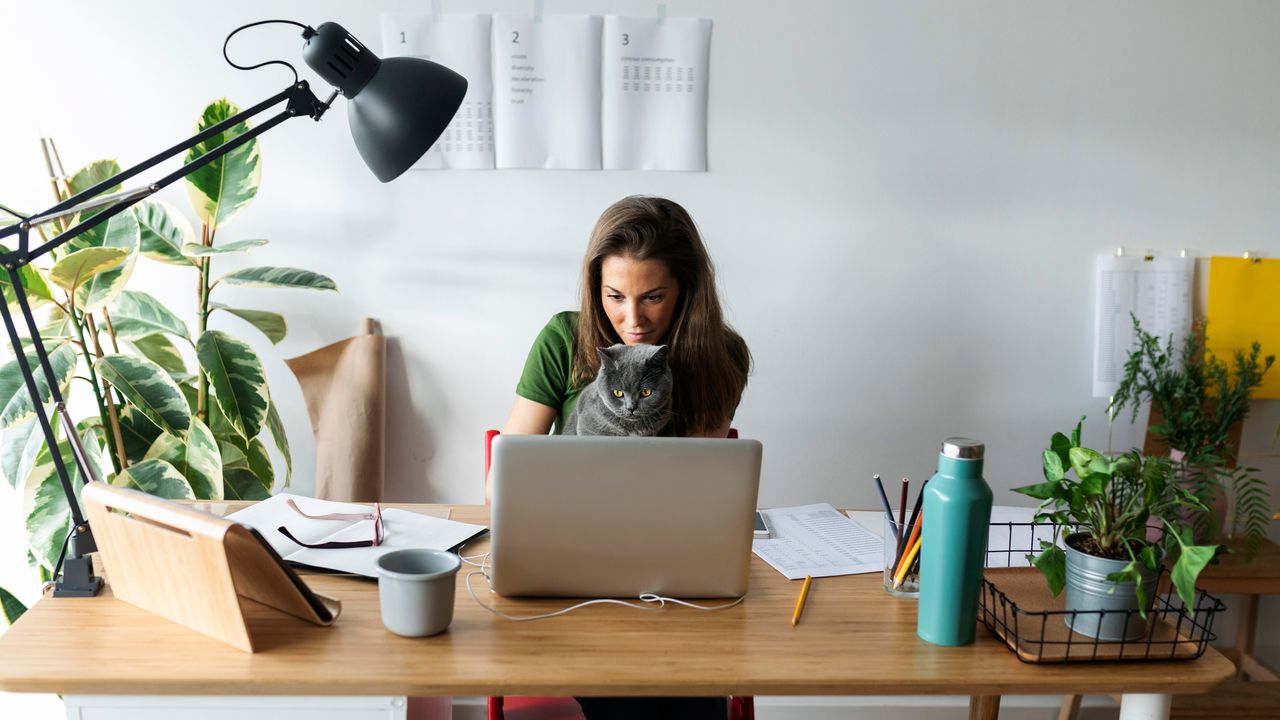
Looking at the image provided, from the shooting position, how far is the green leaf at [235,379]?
1.88m

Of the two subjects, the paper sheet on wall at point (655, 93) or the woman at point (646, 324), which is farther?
the paper sheet on wall at point (655, 93)

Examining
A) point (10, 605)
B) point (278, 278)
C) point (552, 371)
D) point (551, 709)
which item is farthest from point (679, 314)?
point (10, 605)

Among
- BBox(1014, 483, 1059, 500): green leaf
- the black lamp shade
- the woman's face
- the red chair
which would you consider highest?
the black lamp shade

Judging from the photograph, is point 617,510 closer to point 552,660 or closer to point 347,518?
point 552,660

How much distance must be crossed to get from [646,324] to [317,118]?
2.67 ft

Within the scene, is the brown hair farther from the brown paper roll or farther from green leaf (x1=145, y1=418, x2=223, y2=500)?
green leaf (x1=145, y1=418, x2=223, y2=500)

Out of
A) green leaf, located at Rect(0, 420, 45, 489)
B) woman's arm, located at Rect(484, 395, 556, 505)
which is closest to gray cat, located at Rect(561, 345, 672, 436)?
woman's arm, located at Rect(484, 395, 556, 505)

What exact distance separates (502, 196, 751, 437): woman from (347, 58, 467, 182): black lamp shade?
671 millimetres

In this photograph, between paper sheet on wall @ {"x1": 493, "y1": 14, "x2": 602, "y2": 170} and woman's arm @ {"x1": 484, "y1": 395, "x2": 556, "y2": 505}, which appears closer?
woman's arm @ {"x1": 484, "y1": 395, "x2": 556, "y2": 505}

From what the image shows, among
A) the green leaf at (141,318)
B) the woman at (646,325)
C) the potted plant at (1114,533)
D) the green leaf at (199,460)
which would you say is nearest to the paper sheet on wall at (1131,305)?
the woman at (646,325)

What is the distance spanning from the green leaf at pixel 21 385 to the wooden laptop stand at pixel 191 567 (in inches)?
34.9

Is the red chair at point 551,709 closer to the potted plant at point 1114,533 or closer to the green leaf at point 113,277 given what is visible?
the potted plant at point 1114,533

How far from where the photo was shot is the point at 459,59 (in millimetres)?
2154

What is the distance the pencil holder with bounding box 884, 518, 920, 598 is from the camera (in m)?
1.10
